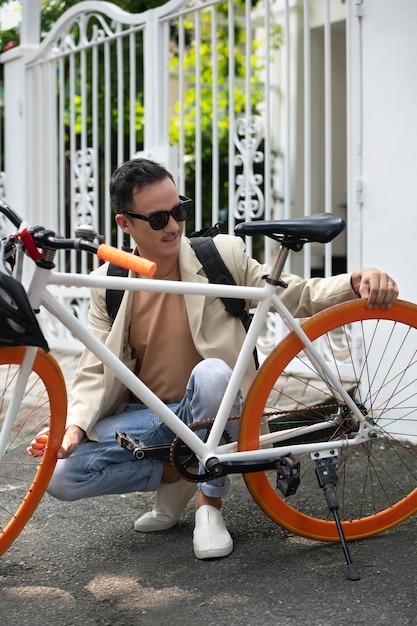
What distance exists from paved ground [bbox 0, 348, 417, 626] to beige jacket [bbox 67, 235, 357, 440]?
1.40 feet

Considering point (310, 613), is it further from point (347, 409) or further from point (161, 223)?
point (161, 223)

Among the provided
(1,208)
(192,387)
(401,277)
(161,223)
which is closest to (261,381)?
(192,387)

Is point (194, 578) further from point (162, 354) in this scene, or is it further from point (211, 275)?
point (211, 275)

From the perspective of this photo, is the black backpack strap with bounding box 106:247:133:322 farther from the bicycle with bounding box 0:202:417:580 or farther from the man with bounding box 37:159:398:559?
the bicycle with bounding box 0:202:417:580

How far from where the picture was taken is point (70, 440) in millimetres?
2490

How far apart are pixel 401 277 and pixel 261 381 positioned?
1.52 metres

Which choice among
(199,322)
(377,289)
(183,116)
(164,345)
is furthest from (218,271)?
(183,116)

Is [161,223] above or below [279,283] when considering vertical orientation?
above

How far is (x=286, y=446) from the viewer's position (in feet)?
8.36

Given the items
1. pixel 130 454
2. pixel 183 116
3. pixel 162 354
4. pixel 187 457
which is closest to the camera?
pixel 187 457

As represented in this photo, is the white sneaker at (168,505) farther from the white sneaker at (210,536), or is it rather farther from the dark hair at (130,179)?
the dark hair at (130,179)

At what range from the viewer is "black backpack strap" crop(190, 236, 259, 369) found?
2678 mm

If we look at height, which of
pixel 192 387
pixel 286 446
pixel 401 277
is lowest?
pixel 286 446

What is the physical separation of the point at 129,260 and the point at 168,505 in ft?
3.77
